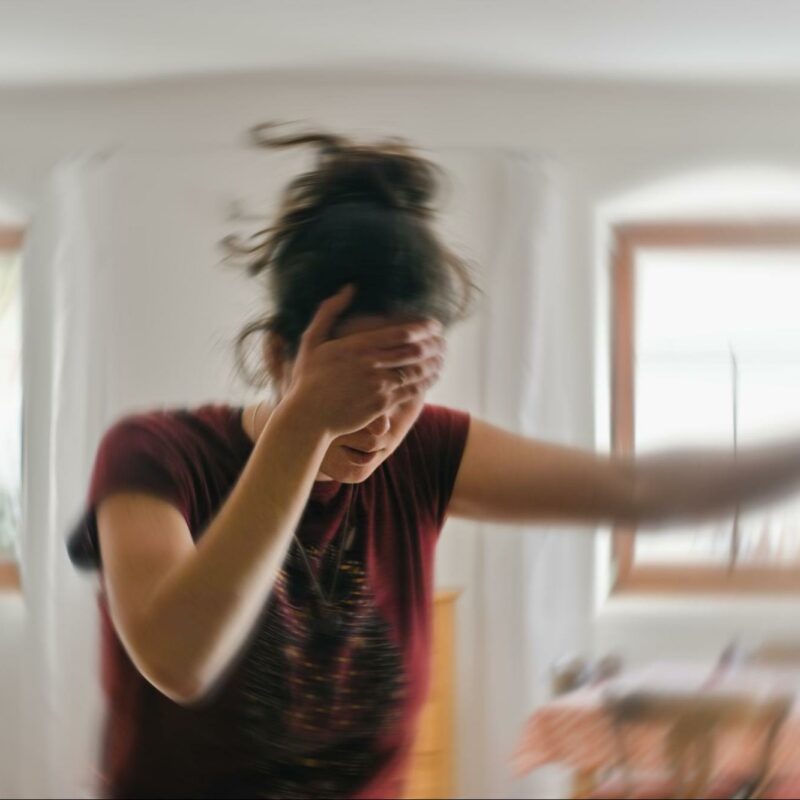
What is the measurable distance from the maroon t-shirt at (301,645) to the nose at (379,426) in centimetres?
3

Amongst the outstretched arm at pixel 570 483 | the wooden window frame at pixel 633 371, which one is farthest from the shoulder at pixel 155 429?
the wooden window frame at pixel 633 371

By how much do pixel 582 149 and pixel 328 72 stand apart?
0.86ft

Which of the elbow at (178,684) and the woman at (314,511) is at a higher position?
the woman at (314,511)

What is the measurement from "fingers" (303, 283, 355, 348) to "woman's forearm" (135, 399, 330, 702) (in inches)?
2.5

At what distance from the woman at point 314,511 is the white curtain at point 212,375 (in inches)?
0.9

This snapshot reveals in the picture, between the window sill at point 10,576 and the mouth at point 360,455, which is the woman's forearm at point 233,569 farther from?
the window sill at point 10,576

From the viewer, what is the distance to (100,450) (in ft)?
3.02

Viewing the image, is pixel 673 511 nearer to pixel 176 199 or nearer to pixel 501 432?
pixel 501 432

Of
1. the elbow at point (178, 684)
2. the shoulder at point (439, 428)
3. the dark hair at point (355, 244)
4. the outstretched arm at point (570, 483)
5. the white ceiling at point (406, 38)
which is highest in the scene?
the white ceiling at point (406, 38)

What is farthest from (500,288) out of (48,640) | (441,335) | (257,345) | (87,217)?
(48,640)

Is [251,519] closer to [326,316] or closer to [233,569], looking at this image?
[233,569]

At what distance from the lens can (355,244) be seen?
2.98 ft

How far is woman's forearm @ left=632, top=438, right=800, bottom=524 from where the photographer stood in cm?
94

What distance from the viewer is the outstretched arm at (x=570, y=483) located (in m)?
0.93
